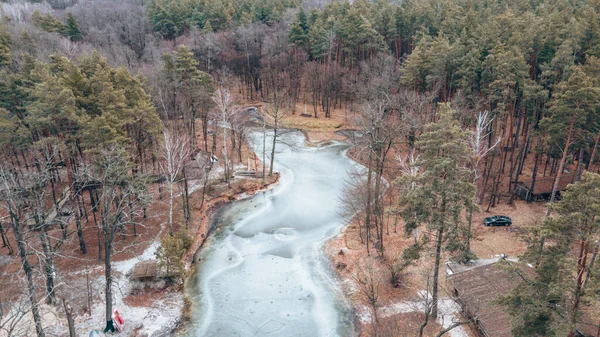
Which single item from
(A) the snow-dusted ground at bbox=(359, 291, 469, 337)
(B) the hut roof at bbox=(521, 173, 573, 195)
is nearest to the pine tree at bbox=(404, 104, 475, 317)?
(A) the snow-dusted ground at bbox=(359, 291, 469, 337)

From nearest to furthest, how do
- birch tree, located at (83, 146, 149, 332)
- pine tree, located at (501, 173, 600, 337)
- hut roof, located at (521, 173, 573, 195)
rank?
pine tree, located at (501, 173, 600, 337), birch tree, located at (83, 146, 149, 332), hut roof, located at (521, 173, 573, 195)

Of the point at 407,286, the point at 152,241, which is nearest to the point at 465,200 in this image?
the point at 407,286

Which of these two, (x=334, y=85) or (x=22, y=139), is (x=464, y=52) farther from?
(x=22, y=139)

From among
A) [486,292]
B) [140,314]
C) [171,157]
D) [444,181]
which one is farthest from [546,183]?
[140,314]

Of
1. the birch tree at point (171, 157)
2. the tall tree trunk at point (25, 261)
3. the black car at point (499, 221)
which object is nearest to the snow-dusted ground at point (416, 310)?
the black car at point (499, 221)

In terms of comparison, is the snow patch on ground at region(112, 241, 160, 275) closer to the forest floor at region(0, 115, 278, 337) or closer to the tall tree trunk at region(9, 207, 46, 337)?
the forest floor at region(0, 115, 278, 337)
